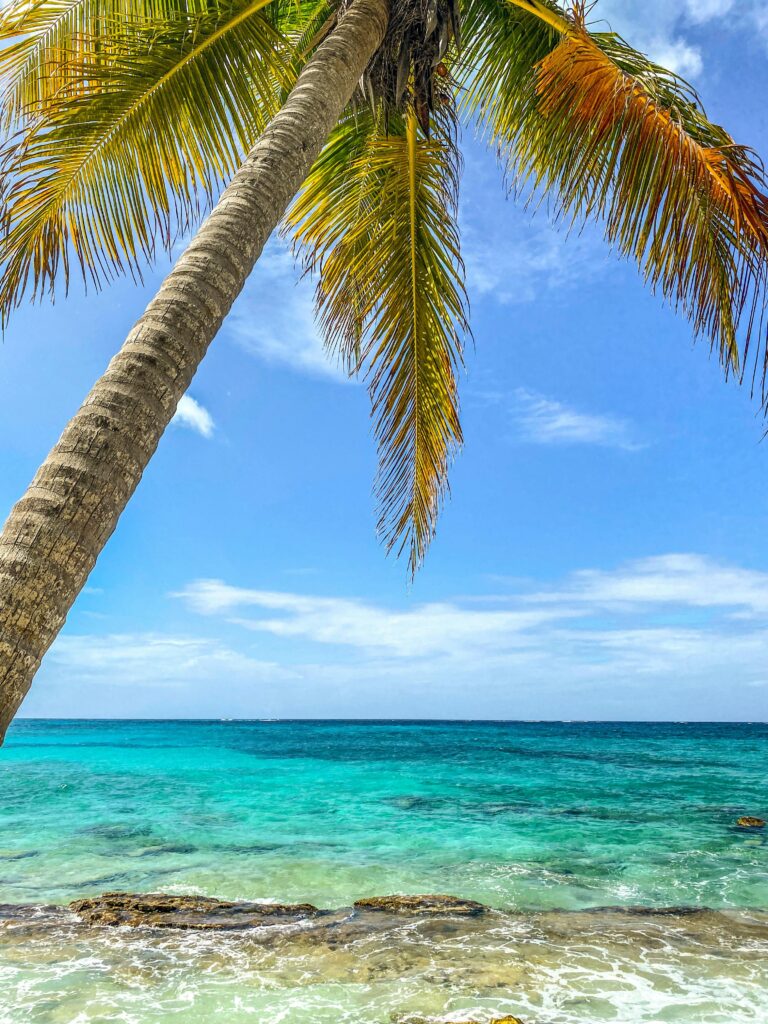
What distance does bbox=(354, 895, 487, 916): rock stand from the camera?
6758 millimetres

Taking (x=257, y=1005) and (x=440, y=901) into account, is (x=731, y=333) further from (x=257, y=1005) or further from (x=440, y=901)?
(x=440, y=901)

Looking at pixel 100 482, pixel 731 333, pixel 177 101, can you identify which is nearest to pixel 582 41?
pixel 731 333

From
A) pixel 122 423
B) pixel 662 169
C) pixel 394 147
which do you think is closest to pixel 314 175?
pixel 394 147

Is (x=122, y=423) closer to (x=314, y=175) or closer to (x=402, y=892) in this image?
(x=314, y=175)

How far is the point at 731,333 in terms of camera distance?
4.02m

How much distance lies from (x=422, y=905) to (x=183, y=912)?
2.40 metres

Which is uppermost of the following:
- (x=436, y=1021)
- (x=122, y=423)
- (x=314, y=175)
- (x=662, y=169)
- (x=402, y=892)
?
(x=314, y=175)

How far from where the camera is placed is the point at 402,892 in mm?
7766

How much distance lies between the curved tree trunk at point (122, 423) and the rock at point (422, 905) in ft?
20.5

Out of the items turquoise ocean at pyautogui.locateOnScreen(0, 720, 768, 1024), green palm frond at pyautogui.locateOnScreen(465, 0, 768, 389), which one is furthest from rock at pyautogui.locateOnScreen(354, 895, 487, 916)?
green palm frond at pyautogui.locateOnScreen(465, 0, 768, 389)

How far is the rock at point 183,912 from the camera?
652cm

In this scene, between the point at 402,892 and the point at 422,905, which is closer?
the point at 422,905

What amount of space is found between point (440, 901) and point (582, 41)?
291 inches

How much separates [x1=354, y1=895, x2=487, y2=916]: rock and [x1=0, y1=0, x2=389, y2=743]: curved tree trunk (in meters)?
6.25
